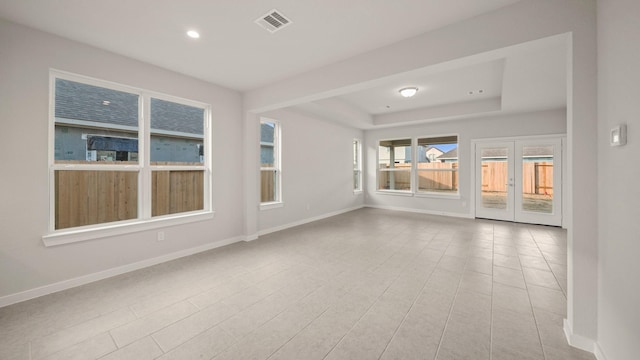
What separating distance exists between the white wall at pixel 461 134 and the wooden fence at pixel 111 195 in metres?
5.73

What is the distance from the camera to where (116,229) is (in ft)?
9.76

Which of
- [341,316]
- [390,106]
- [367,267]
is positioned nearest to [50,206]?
→ [341,316]

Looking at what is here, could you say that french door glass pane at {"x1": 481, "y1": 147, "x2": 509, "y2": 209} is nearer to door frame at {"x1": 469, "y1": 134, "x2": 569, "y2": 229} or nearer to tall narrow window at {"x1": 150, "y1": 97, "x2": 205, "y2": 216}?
door frame at {"x1": 469, "y1": 134, "x2": 569, "y2": 229}

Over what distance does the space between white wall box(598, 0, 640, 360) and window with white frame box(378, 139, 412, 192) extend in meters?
5.95

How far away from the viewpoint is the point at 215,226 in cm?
407

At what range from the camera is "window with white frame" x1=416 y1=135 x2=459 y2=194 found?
6.77m

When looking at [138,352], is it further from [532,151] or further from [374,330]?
[532,151]

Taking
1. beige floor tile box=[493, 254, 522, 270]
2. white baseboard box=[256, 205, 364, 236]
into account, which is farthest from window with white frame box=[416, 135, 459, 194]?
beige floor tile box=[493, 254, 522, 270]

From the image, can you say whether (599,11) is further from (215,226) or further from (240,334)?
(215,226)

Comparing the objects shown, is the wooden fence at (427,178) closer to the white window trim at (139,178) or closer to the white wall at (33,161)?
the white window trim at (139,178)

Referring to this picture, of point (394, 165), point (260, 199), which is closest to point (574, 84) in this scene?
point (260, 199)

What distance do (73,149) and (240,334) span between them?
2857 mm

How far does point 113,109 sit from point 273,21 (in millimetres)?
2400

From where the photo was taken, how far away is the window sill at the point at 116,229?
2.58m
